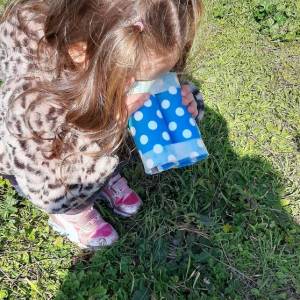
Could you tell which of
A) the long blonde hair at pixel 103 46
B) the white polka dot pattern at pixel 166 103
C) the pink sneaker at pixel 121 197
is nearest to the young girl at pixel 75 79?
the long blonde hair at pixel 103 46

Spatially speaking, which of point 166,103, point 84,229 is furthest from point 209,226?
point 166,103

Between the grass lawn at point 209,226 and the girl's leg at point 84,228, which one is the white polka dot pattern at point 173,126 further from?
the girl's leg at point 84,228

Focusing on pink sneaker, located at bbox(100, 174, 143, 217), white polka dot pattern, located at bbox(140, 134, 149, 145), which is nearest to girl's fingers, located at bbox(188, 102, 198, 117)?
white polka dot pattern, located at bbox(140, 134, 149, 145)

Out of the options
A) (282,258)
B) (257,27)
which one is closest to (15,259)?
(282,258)

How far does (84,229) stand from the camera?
6.66 feet

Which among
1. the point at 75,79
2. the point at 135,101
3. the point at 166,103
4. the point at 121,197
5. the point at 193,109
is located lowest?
the point at 121,197

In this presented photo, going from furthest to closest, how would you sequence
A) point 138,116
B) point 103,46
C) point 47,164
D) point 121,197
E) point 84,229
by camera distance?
point 121,197
point 84,229
point 138,116
point 47,164
point 103,46

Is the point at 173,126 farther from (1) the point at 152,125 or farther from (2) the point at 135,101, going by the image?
(2) the point at 135,101

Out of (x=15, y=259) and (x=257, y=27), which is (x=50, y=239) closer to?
(x=15, y=259)

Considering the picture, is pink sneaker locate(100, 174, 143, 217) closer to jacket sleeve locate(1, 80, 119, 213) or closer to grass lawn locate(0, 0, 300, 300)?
grass lawn locate(0, 0, 300, 300)

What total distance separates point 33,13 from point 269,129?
140 centimetres

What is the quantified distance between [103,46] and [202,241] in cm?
104

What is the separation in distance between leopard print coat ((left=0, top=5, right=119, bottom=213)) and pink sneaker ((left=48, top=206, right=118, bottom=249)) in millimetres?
214

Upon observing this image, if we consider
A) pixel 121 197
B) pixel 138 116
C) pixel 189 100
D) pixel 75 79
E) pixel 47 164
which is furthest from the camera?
pixel 121 197
